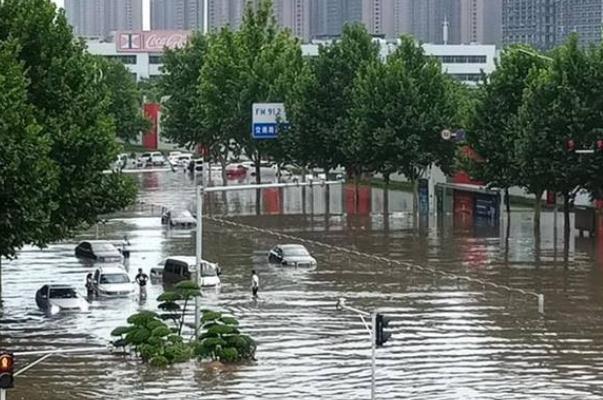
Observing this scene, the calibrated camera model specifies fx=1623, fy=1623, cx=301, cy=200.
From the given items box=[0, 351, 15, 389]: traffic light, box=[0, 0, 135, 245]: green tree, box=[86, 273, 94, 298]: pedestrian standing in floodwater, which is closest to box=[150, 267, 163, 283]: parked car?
box=[86, 273, 94, 298]: pedestrian standing in floodwater

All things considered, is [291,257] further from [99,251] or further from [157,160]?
[157,160]

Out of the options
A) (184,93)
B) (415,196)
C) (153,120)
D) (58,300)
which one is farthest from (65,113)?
(153,120)

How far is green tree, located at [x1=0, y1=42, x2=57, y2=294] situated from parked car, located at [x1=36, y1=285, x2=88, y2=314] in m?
6.60

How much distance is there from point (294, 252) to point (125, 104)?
9691 centimetres

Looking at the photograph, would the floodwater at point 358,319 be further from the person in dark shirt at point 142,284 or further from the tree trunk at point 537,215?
the tree trunk at point 537,215

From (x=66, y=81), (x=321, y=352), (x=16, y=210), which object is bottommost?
(x=321, y=352)

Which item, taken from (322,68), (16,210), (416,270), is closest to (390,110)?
(322,68)

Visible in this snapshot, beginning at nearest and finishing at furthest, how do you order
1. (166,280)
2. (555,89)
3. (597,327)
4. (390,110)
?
(597,327) → (166,280) → (555,89) → (390,110)

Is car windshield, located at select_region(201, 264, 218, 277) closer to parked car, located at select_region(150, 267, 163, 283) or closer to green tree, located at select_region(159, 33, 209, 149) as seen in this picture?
parked car, located at select_region(150, 267, 163, 283)

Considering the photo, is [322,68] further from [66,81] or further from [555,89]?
[66,81]

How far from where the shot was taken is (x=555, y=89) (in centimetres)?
8850

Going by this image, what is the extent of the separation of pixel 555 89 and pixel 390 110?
54.1 feet

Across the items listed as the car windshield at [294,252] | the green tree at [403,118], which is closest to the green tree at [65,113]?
the car windshield at [294,252]

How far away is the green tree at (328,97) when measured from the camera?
4409 inches
